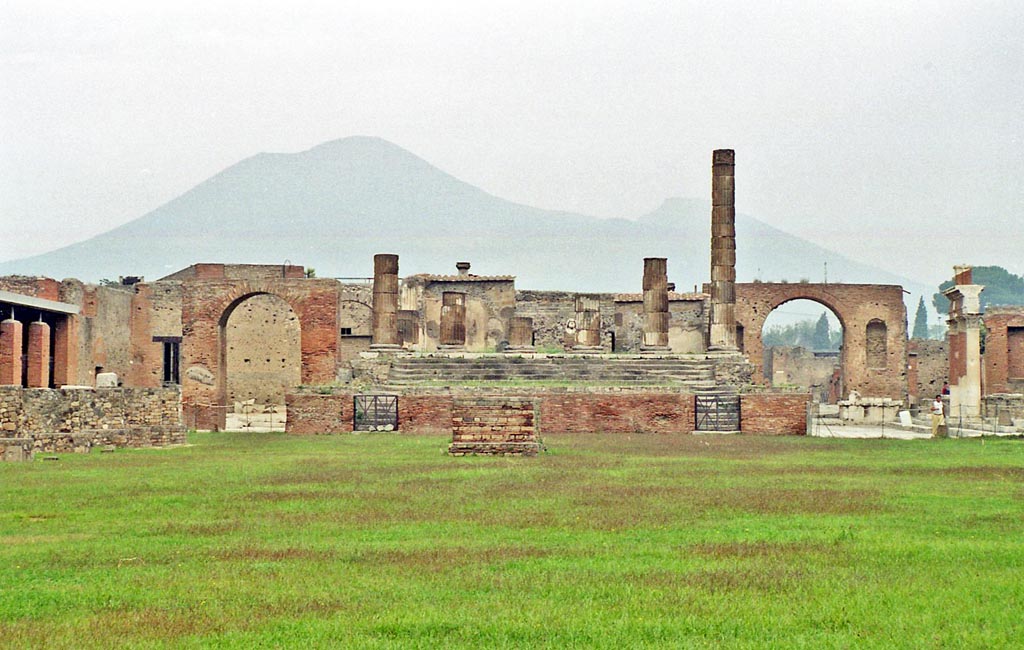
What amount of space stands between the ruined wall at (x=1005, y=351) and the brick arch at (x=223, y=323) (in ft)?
83.5

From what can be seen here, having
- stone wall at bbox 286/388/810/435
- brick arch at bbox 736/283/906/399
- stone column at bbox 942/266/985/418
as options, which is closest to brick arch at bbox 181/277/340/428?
stone wall at bbox 286/388/810/435

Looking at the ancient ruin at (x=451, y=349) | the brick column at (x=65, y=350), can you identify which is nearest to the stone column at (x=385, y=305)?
the ancient ruin at (x=451, y=349)

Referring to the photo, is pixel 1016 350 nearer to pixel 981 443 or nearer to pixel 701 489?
pixel 981 443

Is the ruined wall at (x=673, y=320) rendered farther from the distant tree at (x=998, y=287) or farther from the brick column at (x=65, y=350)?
Result: the distant tree at (x=998, y=287)

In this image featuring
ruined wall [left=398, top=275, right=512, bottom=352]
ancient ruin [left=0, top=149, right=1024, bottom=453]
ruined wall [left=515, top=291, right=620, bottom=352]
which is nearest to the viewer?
ancient ruin [left=0, top=149, right=1024, bottom=453]

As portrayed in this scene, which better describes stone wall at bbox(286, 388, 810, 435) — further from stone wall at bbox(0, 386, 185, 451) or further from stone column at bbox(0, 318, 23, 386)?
stone column at bbox(0, 318, 23, 386)

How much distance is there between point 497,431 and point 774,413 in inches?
417

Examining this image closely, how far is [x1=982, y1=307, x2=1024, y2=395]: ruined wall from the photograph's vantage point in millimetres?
50500

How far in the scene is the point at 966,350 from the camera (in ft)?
134

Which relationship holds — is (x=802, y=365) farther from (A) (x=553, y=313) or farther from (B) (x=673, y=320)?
(A) (x=553, y=313)

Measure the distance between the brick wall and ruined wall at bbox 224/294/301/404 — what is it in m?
23.8

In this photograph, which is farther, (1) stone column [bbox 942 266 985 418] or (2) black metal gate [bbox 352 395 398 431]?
(1) stone column [bbox 942 266 985 418]

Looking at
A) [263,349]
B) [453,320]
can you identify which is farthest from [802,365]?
[263,349]

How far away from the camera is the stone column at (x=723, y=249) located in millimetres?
42000
